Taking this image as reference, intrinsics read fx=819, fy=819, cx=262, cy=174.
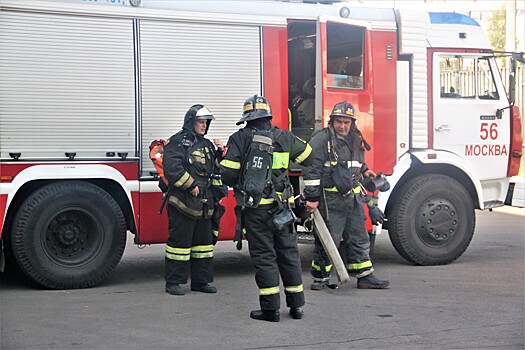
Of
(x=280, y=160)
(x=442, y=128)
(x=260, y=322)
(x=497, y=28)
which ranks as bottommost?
(x=260, y=322)

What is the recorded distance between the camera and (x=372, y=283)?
8211mm

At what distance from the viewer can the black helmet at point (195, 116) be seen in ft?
25.5

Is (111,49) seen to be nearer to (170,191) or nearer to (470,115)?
(170,191)

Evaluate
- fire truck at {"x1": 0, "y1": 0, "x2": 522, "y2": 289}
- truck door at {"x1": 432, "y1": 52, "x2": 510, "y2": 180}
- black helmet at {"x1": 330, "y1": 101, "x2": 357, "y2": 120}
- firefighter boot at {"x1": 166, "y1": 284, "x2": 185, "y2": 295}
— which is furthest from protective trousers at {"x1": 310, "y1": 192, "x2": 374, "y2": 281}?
truck door at {"x1": 432, "y1": 52, "x2": 510, "y2": 180}

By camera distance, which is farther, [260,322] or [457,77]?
[457,77]

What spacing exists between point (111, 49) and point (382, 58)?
308 centimetres

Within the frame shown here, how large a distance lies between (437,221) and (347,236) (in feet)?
5.55

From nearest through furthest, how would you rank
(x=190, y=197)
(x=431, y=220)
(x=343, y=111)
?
(x=190, y=197)
(x=343, y=111)
(x=431, y=220)

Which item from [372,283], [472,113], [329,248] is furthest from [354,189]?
[472,113]

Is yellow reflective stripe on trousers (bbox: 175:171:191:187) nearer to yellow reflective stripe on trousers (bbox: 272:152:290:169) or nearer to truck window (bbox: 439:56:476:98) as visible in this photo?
yellow reflective stripe on trousers (bbox: 272:152:290:169)

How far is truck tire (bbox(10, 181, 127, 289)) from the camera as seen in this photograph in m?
7.70

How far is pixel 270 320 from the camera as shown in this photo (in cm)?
678

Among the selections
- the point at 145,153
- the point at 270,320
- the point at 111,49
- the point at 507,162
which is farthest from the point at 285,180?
the point at 507,162

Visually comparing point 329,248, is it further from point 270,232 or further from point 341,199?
point 270,232
